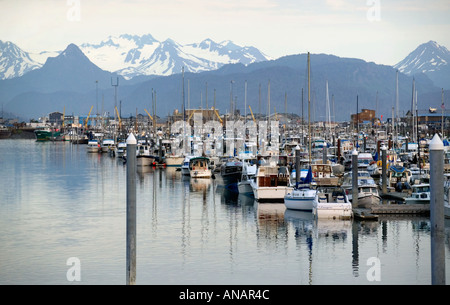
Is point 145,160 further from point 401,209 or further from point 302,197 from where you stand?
point 401,209

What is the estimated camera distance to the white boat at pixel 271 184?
48969 millimetres

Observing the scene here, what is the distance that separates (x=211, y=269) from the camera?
2936 centimetres

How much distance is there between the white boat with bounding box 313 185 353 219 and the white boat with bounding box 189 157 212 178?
28.9 metres

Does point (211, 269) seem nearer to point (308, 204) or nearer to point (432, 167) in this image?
point (432, 167)

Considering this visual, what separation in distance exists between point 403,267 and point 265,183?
20487mm

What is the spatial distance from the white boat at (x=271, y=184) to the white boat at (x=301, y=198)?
165 inches

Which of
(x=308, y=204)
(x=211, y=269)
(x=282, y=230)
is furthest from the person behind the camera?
(x=308, y=204)

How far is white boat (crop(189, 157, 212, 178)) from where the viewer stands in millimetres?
70062

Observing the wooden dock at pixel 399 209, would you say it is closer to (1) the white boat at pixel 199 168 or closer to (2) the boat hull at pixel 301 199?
(2) the boat hull at pixel 301 199

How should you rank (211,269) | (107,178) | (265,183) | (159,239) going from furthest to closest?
(107,178), (265,183), (159,239), (211,269)

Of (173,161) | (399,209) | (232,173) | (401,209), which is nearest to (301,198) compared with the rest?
(399,209)

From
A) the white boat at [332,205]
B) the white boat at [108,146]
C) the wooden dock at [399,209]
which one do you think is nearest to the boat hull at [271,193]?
the white boat at [332,205]
